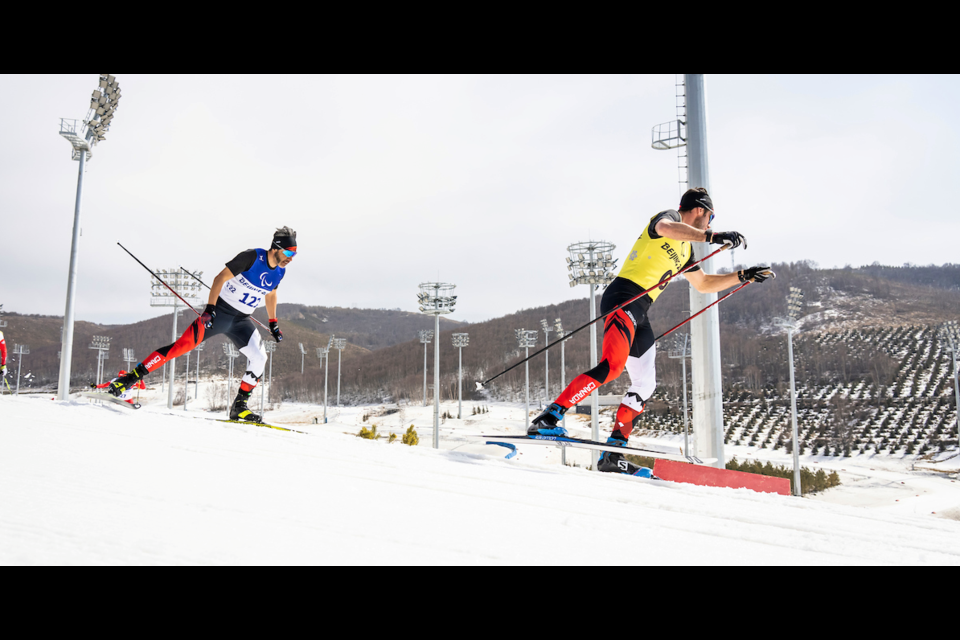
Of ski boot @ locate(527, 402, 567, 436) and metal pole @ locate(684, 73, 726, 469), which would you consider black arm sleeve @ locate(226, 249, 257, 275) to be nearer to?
ski boot @ locate(527, 402, 567, 436)

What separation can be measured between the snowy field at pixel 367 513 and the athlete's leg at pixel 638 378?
112cm

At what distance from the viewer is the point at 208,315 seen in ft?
17.4

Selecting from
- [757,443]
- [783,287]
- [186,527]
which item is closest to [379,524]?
[186,527]

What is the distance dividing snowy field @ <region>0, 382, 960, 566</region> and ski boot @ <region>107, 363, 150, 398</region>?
2.09m

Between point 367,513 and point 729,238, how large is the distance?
3.04 m

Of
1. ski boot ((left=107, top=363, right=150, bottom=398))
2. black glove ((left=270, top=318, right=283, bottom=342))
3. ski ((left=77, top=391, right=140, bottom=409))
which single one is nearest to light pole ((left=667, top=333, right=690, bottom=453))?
black glove ((left=270, top=318, right=283, bottom=342))

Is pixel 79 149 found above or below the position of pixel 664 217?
above

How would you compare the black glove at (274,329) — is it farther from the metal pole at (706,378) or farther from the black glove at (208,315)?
the metal pole at (706,378)

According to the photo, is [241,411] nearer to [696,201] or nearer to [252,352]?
[252,352]

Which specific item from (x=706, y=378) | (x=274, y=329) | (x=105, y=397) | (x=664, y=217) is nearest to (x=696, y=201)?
(x=664, y=217)

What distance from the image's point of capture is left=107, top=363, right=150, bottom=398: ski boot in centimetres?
560

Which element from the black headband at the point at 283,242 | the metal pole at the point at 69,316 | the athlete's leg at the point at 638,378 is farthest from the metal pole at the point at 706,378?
the metal pole at the point at 69,316
